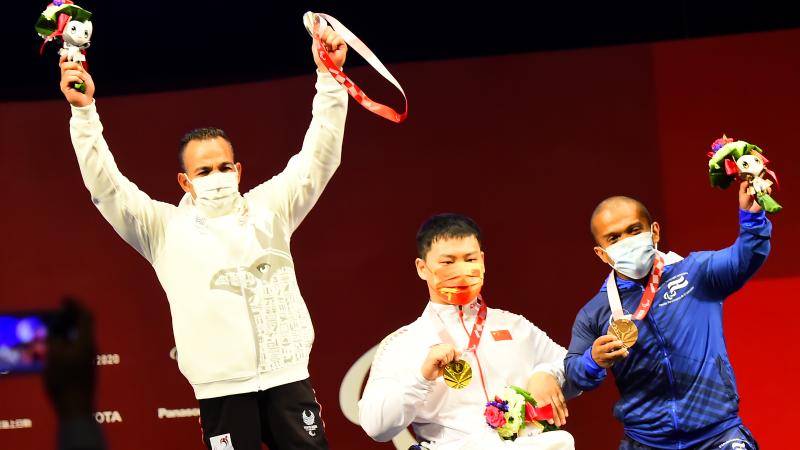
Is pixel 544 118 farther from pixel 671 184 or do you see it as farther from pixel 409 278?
pixel 409 278

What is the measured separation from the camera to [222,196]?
3.37 meters

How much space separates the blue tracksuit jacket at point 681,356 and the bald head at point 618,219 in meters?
0.18

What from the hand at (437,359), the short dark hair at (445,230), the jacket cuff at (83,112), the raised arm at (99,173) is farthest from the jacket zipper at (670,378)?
the jacket cuff at (83,112)

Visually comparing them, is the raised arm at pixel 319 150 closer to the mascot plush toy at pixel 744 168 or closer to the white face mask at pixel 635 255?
the white face mask at pixel 635 255

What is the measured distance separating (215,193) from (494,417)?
3.96ft

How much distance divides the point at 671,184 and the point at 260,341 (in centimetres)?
266

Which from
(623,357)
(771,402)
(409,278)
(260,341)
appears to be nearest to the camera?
(260,341)

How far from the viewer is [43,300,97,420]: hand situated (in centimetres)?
119

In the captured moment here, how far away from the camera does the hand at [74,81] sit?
3.23 m

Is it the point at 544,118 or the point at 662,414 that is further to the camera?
the point at 544,118

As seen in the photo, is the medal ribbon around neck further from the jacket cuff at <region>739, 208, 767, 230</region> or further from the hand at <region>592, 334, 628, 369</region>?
the jacket cuff at <region>739, 208, 767, 230</region>

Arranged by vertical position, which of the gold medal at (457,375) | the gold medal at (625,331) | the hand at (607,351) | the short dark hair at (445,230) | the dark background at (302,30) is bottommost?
the gold medal at (457,375)

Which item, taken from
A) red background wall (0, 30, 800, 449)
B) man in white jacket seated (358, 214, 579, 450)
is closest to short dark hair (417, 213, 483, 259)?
man in white jacket seated (358, 214, 579, 450)

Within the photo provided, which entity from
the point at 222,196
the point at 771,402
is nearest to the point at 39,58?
the point at 222,196
